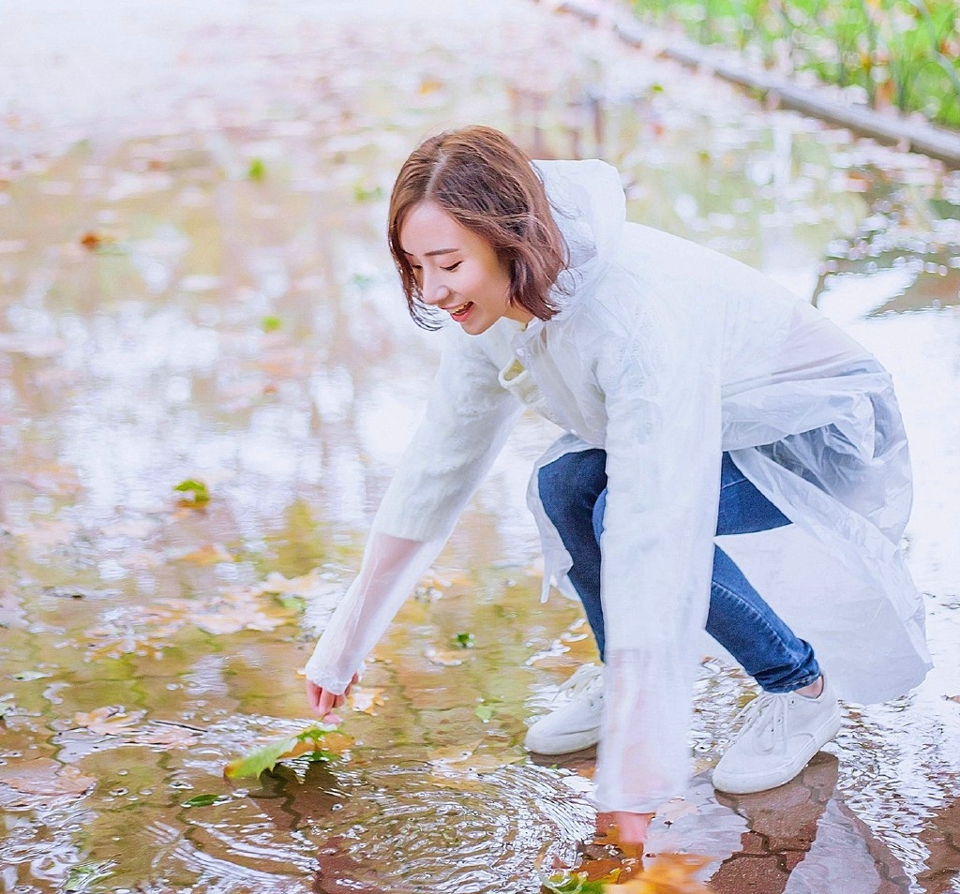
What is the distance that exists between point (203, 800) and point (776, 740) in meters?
1.02

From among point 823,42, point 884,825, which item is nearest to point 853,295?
point 884,825

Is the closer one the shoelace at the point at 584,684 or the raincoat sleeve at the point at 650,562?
the raincoat sleeve at the point at 650,562

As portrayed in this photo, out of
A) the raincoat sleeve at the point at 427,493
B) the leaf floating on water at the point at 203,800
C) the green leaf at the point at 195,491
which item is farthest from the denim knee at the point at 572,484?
the green leaf at the point at 195,491

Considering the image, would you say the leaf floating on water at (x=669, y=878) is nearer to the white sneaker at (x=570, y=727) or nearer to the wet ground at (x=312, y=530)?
the wet ground at (x=312, y=530)

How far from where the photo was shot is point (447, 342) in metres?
2.31

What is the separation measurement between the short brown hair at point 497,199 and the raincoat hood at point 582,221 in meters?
0.02

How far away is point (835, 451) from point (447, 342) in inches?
26.7

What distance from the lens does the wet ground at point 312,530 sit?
7.65ft

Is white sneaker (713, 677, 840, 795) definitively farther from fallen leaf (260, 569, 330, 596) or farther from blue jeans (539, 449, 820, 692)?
fallen leaf (260, 569, 330, 596)

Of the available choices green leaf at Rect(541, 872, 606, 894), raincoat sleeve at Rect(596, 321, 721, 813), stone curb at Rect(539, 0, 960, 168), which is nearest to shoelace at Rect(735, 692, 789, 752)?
green leaf at Rect(541, 872, 606, 894)

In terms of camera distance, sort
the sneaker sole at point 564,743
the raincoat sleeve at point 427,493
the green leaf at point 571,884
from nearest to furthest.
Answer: the green leaf at point 571,884 < the raincoat sleeve at point 427,493 < the sneaker sole at point 564,743

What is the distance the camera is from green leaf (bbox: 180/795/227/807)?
2.45 m

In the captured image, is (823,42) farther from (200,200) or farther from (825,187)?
(200,200)

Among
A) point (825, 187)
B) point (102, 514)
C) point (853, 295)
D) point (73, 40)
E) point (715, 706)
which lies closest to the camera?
point (715, 706)
